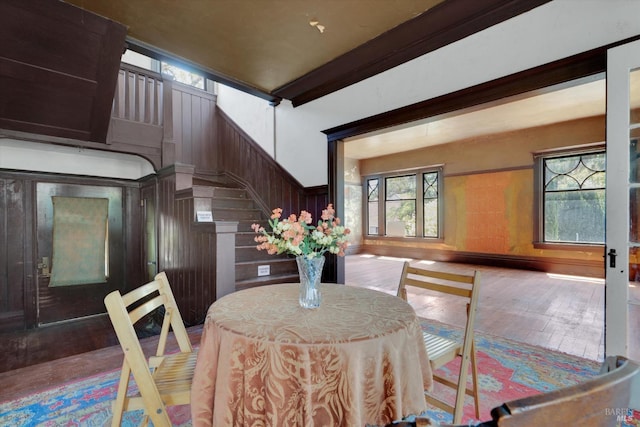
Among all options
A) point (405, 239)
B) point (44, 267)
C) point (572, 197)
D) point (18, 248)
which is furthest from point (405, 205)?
point (18, 248)

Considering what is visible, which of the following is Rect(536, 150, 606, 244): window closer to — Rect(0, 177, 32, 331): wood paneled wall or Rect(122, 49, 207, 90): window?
Rect(122, 49, 207, 90): window

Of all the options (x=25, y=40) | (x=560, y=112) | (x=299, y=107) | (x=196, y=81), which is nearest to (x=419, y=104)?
(x=299, y=107)

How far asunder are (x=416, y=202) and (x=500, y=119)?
3.06m

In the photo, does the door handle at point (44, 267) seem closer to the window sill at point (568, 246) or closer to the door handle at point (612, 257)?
the door handle at point (612, 257)

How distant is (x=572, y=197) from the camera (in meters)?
5.81

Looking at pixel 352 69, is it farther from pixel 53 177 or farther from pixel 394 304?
pixel 53 177

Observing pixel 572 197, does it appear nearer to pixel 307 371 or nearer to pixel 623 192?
pixel 623 192

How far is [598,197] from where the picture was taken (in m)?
5.56

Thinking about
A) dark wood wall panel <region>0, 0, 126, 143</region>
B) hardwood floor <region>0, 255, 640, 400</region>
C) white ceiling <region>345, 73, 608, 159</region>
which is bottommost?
hardwood floor <region>0, 255, 640, 400</region>

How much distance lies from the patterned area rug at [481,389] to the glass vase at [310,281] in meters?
1.03

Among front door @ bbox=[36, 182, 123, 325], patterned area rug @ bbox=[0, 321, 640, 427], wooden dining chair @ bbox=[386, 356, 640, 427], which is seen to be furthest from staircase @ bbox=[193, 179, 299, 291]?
wooden dining chair @ bbox=[386, 356, 640, 427]

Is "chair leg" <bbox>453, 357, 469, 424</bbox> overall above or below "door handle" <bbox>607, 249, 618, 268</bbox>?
below

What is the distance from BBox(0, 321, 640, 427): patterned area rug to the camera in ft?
5.70

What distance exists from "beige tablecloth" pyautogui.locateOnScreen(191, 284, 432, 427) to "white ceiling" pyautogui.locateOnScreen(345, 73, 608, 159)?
2380 millimetres
